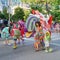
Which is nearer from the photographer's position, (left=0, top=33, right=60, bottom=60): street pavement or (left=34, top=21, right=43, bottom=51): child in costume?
(left=0, top=33, right=60, bottom=60): street pavement

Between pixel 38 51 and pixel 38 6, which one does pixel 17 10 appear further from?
pixel 38 51

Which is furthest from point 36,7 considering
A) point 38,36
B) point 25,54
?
point 25,54

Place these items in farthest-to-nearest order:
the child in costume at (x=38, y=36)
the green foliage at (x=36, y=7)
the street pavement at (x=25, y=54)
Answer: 1. the green foliage at (x=36, y=7)
2. the child in costume at (x=38, y=36)
3. the street pavement at (x=25, y=54)

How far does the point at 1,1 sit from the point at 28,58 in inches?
1482

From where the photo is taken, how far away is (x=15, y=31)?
1608 centimetres

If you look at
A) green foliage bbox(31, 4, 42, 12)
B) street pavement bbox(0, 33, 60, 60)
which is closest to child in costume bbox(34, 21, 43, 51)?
street pavement bbox(0, 33, 60, 60)

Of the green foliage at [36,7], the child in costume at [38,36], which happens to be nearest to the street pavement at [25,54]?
the child in costume at [38,36]

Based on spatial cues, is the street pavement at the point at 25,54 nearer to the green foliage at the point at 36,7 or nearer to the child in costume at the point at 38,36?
the child in costume at the point at 38,36

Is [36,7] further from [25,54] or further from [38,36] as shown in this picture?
[25,54]

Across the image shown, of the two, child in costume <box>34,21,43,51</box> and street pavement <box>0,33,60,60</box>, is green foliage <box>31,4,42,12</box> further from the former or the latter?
child in costume <box>34,21,43,51</box>

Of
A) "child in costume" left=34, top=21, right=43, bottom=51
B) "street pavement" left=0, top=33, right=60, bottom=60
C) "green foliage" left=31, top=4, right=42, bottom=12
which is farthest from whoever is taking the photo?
"green foliage" left=31, top=4, right=42, bottom=12

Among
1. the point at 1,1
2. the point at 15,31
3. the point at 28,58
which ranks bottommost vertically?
the point at 28,58

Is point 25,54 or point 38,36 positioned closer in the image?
point 25,54

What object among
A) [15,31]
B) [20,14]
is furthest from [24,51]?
[20,14]
